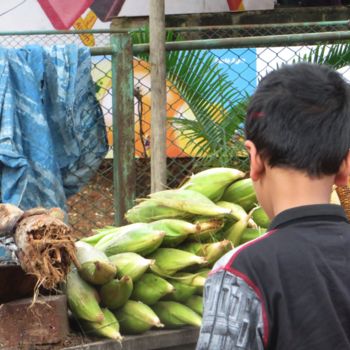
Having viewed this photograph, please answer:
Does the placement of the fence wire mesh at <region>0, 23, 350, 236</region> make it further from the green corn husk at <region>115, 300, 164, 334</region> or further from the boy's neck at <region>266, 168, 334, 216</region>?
the boy's neck at <region>266, 168, 334, 216</region>

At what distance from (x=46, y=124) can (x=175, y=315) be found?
5.57ft

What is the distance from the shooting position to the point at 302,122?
1.52 metres

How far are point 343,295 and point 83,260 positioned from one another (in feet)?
4.35

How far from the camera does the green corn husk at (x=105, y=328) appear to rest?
2.62 meters

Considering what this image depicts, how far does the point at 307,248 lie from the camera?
148cm

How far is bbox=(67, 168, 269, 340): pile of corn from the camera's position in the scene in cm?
266

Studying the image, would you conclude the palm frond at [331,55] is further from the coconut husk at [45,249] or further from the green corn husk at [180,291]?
the coconut husk at [45,249]

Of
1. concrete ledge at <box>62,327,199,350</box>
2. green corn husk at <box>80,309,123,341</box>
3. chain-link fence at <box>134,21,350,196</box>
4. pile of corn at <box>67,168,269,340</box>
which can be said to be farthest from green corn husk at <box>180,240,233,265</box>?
chain-link fence at <box>134,21,350,196</box>

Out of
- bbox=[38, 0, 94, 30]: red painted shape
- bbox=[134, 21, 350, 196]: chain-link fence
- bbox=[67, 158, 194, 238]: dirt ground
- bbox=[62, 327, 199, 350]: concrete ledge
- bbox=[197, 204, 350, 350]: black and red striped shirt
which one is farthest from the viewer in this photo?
bbox=[38, 0, 94, 30]: red painted shape

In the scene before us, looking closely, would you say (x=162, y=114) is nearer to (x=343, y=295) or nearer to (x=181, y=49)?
(x=181, y=49)

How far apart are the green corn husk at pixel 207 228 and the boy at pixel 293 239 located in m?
1.27

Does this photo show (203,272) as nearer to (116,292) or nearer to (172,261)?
(172,261)

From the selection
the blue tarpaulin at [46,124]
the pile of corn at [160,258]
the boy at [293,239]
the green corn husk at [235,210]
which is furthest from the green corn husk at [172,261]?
the blue tarpaulin at [46,124]

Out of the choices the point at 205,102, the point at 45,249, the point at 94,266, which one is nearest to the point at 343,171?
the point at 45,249
